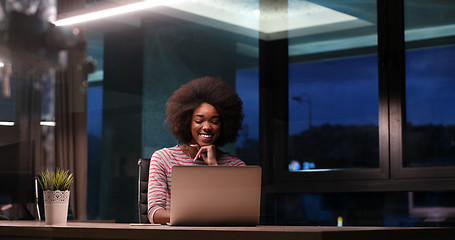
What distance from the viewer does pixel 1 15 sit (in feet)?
12.1

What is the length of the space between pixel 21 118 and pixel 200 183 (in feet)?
9.30

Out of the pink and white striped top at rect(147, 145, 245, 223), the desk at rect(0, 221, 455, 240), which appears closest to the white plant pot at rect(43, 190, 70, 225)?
the desk at rect(0, 221, 455, 240)

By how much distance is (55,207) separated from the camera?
2006mm

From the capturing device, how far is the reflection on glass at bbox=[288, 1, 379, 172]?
418cm

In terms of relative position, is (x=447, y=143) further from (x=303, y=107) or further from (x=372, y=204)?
(x=303, y=107)

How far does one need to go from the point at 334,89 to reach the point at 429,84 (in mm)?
734

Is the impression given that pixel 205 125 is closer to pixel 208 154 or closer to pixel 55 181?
pixel 208 154

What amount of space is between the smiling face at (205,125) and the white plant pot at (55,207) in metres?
0.80

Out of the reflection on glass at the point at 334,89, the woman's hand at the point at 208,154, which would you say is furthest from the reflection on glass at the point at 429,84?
the woman's hand at the point at 208,154

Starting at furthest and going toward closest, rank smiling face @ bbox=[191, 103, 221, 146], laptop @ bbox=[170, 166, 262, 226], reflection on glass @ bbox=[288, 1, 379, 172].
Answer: reflection on glass @ bbox=[288, 1, 379, 172], smiling face @ bbox=[191, 103, 221, 146], laptop @ bbox=[170, 166, 262, 226]

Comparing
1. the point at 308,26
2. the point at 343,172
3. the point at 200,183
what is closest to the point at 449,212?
the point at 343,172

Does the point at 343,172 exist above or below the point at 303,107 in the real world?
below

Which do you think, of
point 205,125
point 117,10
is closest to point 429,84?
point 205,125

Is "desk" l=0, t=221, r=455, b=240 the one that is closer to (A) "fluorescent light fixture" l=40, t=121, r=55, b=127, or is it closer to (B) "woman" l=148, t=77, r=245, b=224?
(B) "woman" l=148, t=77, r=245, b=224
